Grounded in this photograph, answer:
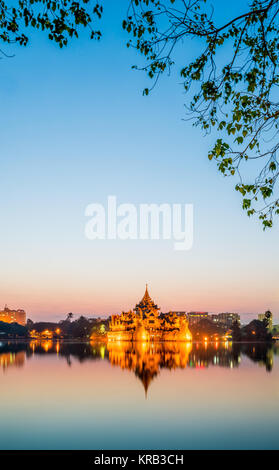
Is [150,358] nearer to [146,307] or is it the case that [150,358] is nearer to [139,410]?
[139,410]

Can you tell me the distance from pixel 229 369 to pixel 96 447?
2444 cm

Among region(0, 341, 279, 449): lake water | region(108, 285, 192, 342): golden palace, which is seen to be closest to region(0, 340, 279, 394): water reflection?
A: region(0, 341, 279, 449): lake water

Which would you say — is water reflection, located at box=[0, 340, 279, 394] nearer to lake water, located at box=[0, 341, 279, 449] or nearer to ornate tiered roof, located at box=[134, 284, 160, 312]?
lake water, located at box=[0, 341, 279, 449]

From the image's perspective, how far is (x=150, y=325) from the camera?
9356 centimetres

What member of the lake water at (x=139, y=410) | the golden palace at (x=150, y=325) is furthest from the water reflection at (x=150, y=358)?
the golden palace at (x=150, y=325)

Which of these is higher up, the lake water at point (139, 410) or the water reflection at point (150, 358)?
the lake water at point (139, 410)

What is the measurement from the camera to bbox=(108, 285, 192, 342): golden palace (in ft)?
297

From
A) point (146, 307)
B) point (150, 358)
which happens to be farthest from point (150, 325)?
point (150, 358)

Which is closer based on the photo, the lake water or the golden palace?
the lake water

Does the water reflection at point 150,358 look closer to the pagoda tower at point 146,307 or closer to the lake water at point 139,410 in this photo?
the lake water at point 139,410

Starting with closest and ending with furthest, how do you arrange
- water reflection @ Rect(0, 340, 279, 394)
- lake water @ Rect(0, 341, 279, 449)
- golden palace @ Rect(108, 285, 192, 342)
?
1. lake water @ Rect(0, 341, 279, 449)
2. water reflection @ Rect(0, 340, 279, 394)
3. golden palace @ Rect(108, 285, 192, 342)

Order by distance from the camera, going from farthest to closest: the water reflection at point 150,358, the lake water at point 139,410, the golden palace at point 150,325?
the golden palace at point 150,325 → the water reflection at point 150,358 → the lake water at point 139,410

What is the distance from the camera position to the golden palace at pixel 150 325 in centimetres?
9062
